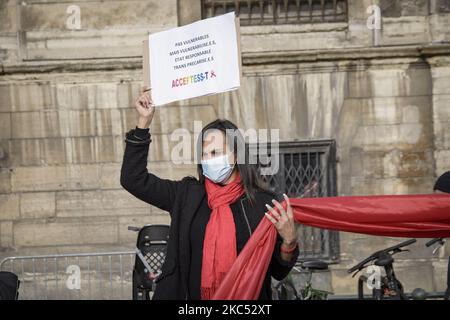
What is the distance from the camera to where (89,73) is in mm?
13094

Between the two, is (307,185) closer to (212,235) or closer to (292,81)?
(292,81)

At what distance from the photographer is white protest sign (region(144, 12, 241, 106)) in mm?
5938

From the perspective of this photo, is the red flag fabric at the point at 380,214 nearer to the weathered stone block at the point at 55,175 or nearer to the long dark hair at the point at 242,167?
the long dark hair at the point at 242,167

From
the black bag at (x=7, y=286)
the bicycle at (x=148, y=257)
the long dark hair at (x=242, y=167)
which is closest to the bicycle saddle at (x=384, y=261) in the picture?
the bicycle at (x=148, y=257)

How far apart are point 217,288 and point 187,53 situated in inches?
61.0

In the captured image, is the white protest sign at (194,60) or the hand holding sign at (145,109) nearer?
the hand holding sign at (145,109)

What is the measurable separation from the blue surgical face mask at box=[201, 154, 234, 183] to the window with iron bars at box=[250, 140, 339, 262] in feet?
24.7

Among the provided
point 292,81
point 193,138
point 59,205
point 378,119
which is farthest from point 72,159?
point 378,119

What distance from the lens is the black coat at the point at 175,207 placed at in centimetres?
531

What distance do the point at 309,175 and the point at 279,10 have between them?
2.29 m

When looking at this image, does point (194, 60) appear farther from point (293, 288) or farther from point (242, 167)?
point (293, 288)

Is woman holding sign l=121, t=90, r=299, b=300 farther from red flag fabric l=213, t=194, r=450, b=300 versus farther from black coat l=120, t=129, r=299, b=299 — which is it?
red flag fabric l=213, t=194, r=450, b=300

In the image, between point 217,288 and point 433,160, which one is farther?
point 433,160

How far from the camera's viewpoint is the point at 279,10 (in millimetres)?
13445
